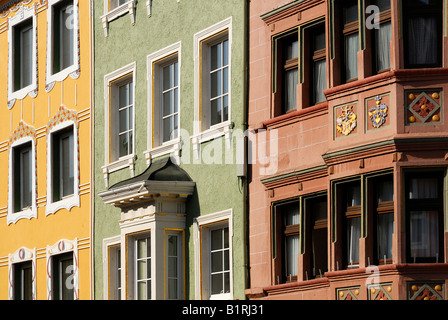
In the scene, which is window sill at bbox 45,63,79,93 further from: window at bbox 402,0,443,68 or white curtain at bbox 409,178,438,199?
white curtain at bbox 409,178,438,199

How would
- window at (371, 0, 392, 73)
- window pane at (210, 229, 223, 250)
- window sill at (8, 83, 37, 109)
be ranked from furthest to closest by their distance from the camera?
window sill at (8, 83, 37, 109), window pane at (210, 229, 223, 250), window at (371, 0, 392, 73)

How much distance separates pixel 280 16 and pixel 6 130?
41.2 feet

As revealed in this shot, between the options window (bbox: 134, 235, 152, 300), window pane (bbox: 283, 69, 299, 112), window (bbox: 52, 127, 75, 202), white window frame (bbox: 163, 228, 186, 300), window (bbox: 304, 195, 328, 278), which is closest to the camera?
window (bbox: 304, 195, 328, 278)

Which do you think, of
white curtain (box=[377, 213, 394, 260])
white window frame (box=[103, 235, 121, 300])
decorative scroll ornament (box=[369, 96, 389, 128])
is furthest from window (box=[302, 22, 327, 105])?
white window frame (box=[103, 235, 121, 300])

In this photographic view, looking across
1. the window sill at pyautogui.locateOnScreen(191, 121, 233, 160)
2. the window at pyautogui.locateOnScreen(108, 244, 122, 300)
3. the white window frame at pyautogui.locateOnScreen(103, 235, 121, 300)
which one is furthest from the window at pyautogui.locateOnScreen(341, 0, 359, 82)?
the window at pyautogui.locateOnScreen(108, 244, 122, 300)

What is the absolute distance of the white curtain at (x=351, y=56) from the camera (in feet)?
69.1

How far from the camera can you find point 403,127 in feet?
64.6

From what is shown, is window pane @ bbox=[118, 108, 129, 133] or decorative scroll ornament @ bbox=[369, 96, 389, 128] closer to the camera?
decorative scroll ornament @ bbox=[369, 96, 389, 128]

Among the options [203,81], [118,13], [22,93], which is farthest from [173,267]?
[22,93]

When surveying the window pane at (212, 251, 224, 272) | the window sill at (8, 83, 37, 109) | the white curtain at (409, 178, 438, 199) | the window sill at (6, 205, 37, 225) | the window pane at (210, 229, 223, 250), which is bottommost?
the window pane at (212, 251, 224, 272)

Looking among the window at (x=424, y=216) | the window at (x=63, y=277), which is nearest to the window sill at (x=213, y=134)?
the window at (x=424, y=216)

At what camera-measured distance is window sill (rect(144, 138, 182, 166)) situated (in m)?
25.8

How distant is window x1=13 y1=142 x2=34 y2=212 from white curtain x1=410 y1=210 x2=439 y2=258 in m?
14.9

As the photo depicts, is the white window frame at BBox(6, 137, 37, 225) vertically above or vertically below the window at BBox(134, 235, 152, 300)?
above
